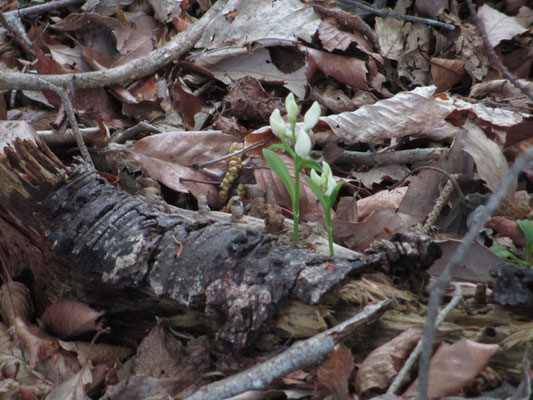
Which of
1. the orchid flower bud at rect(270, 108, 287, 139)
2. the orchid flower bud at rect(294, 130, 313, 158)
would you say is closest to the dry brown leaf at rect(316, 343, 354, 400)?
the orchid flower bud at rect(294, 130, 313, 158)

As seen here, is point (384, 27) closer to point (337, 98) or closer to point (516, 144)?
point (337, 98)

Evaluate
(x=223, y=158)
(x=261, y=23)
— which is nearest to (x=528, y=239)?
(x=223, y=158)

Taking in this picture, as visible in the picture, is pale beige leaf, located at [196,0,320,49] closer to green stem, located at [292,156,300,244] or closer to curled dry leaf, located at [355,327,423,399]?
green stem, located at [292,156,300,244]

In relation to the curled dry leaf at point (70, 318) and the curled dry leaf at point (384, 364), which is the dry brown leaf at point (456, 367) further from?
the curled dry leaf at point (70, 318)

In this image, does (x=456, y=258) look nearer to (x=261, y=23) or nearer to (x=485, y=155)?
(x=485, y=155)

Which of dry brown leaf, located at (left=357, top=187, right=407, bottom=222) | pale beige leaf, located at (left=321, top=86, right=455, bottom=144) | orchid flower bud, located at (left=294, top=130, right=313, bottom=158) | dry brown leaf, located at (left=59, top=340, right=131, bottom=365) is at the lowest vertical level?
dry brown leaf, located at (left=59, top=340, right=131, bottom=365)

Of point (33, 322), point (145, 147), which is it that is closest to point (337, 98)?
point (145, 147)
